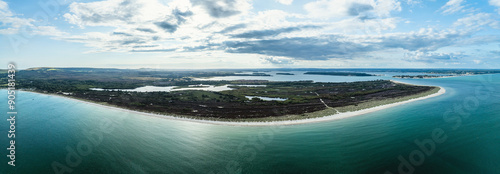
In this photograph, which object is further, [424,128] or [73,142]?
[424,128]

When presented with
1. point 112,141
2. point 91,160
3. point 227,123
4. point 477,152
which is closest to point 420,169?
point 477,152

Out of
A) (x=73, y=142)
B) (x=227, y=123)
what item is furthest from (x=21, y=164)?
(x=227, y=123)

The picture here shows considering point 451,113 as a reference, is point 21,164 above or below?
below

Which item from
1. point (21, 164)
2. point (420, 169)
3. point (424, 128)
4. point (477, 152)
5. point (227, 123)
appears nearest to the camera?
point (420, 169)

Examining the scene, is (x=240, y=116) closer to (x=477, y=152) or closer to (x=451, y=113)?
(x=477, y=152)

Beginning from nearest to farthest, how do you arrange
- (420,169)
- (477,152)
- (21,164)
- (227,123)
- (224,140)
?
(420,169) < (21,164) < (477,152) < (224,140) < (227,123)

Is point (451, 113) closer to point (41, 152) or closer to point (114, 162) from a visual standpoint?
point (114, 162)
